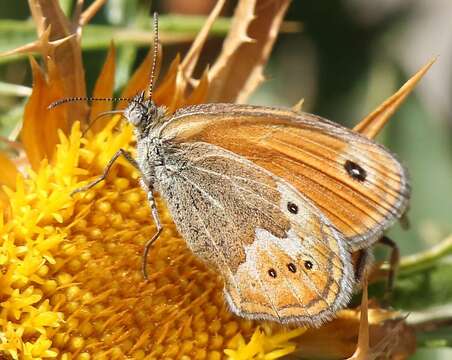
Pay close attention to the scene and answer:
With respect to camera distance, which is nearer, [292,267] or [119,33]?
[292,267]

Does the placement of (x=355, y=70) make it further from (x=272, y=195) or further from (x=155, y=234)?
(x=155, y=234)

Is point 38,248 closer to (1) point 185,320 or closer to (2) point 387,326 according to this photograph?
(1) point 185,320

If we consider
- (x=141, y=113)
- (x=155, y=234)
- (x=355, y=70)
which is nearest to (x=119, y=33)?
(x=141, y=113)

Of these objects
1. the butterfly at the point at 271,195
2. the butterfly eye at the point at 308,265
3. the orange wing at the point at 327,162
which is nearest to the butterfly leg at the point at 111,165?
the butterfly at the point at 271,195

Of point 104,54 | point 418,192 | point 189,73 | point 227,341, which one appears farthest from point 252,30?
point 418,192

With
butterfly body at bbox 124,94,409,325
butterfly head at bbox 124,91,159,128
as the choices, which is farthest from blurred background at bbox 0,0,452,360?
butterfly body at bbox 124,94,409,325

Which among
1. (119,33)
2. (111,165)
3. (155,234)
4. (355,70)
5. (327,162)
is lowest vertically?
(355,70)
